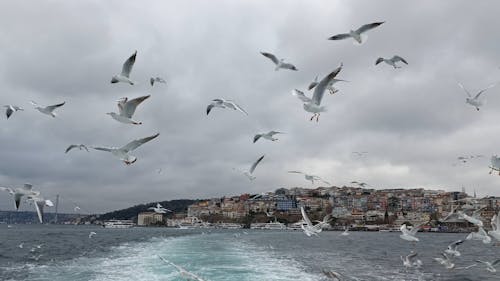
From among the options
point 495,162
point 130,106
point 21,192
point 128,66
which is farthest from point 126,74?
point 495,162

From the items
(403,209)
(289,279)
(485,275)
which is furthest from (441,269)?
(403,209)

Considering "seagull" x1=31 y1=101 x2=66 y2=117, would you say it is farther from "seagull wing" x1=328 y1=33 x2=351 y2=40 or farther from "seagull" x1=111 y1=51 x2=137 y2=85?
"seagull wing" x1=328 y1=33 x2=351 y2=40

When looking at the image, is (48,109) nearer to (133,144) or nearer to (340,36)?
(133,144)

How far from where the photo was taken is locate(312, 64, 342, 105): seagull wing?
6577mm

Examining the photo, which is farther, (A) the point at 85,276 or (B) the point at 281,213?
(B) the point at 281,213

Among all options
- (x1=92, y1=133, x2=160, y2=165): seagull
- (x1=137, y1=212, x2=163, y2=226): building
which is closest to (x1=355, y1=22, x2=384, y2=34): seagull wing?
(x1=92, y1=133, x2=160, y2=165): seagull

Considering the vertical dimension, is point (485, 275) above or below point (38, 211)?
below

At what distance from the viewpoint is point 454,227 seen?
124m

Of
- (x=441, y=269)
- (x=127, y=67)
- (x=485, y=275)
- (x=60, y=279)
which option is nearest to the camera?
(x=127, y=67)

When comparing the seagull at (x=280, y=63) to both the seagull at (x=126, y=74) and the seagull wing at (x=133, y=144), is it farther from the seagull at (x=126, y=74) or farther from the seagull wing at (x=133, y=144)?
the seagull wing at (x=133, y=144)

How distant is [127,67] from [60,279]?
10.5 meters

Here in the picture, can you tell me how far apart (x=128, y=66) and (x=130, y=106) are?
1.21m

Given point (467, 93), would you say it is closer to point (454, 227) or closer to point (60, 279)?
point (60, 279)

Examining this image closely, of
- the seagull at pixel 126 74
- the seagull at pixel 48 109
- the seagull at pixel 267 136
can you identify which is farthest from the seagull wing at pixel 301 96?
the seagull at pixel 48 109
